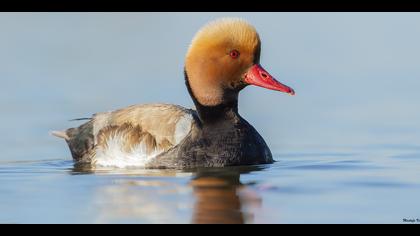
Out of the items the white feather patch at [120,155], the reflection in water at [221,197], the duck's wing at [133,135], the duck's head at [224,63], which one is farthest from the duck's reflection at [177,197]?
the duck's head at [224,63]

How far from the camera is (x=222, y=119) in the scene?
1138 centimetres

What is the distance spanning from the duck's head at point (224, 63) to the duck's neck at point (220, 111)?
0.01 m

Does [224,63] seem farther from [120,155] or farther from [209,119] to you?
[120,155]

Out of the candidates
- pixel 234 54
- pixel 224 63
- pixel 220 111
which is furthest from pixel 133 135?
pixel 234 54

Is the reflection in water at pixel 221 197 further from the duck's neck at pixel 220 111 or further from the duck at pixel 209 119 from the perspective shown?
the duck's neck at pixel 220 111

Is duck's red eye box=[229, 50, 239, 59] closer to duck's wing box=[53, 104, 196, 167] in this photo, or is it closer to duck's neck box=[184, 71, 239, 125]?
duck's neck box=[184, 71, 239, 125]

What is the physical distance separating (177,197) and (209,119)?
240cm

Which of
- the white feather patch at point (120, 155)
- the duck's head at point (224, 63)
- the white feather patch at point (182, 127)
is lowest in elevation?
the white feather patch at point (120, 155)

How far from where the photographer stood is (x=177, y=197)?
9102mm

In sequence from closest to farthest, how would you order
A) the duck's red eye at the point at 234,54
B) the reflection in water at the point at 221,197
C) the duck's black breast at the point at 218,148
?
1. the reflection in water at the point at 221,197
2. the duck's black breast at the point at 218,148
3. the duck's red eye at the point at 234,54

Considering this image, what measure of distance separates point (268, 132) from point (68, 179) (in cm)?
425

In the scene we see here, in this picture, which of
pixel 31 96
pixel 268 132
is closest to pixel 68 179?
pixel 268 132

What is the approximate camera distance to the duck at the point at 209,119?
436 inches
